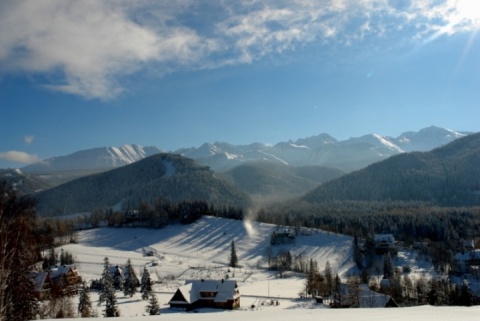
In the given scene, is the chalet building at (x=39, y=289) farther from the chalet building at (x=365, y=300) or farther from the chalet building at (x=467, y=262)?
the chalet building at (x=467, y=262)

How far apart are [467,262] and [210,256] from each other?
53.5 metres

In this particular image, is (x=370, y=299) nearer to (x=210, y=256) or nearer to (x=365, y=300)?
(x=365, y=300)

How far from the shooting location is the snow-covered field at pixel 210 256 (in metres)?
50.8

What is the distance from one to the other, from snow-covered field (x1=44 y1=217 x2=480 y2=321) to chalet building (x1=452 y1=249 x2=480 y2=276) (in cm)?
509

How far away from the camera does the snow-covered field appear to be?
50844 mm

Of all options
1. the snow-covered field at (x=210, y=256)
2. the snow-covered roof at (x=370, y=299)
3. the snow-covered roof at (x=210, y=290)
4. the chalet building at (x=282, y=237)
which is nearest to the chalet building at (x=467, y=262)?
the snow-covered field at (x=210, y=256)

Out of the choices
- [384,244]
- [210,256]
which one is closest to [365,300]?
[384,244]

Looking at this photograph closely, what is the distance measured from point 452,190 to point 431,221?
2969 inches

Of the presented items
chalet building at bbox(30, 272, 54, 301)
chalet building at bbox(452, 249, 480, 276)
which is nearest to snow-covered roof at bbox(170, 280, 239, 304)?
chalet building at bbox(30, 272, 54, 301)

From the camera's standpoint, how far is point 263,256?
307 feet

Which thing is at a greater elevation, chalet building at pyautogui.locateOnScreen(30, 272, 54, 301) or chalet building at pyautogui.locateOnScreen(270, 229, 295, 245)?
chalet building at pyautogui.locateOnScreen(30, 272, 54, 301)

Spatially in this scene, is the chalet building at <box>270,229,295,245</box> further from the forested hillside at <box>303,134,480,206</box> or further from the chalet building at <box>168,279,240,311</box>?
the forested hillside at <box>303,134,480,206</box>

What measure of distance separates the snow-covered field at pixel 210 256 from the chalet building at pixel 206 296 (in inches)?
57.3

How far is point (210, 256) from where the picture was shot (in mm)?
95500
